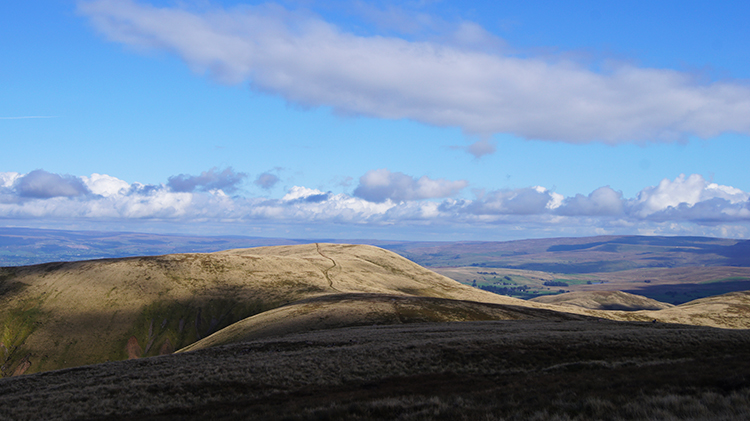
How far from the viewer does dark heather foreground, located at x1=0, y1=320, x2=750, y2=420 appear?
17.8m

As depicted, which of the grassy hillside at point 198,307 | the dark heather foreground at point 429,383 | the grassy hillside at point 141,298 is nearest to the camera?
the dark heather foreground at point 429,383

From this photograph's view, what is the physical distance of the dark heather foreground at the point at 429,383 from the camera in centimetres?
1777

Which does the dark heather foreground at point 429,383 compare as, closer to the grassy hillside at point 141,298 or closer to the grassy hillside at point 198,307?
the grassy hillside at point 198,307

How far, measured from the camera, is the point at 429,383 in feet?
92.0

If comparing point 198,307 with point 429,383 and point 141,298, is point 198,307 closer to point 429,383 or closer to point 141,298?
point 141,298

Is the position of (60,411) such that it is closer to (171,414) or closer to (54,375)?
(171,414)

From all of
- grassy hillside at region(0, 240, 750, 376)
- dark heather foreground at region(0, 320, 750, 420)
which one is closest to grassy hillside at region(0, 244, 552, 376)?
grassy hillside at region(0, 240, 750, 376)

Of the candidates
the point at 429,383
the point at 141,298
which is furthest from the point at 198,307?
the point at 429,383

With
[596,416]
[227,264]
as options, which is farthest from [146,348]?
[596,416]

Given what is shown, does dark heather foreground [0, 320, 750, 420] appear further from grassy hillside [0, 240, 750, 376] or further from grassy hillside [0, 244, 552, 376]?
grassy hillside [0, 244, 552, 376]

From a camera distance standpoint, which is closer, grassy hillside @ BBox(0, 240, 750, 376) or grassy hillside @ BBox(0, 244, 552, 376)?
grassy hillside @ BBox(0, 240, 750, 376)

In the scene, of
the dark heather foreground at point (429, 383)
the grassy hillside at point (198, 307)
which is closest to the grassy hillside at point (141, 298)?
the grassy hillside at point (198, 307)

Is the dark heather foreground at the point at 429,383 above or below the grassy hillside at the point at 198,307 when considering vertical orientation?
above

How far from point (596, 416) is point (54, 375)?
143ft
